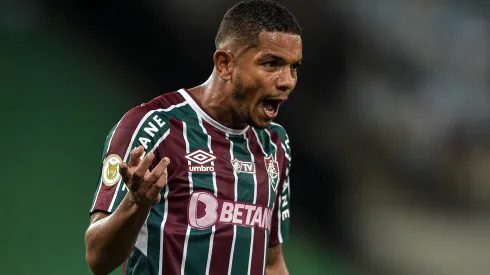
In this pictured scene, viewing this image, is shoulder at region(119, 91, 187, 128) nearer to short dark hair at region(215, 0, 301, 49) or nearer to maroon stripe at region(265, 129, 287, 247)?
short dark hair at region(215, 0, 301, 49)

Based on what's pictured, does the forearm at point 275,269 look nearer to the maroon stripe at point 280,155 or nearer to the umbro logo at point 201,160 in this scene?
the maroon stripe at point 280,155

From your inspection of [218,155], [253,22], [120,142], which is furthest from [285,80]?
[120,142]

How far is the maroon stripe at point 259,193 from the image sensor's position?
220 cm

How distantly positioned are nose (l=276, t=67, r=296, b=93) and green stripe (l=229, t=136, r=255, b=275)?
285mm

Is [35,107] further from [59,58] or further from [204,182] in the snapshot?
[204,182]

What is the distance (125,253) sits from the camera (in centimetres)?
176

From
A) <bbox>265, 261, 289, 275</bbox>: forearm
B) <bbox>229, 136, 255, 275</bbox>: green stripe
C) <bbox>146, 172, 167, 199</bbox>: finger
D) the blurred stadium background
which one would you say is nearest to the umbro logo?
<bbox>229, 136, 255, 275</bbox>: green stripe

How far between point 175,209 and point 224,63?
1.71ft

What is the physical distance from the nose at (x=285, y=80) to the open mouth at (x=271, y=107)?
5cm

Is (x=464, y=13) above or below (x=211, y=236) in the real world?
above

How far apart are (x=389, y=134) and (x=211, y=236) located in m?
2.40

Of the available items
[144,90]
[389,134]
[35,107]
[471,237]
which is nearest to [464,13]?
[389,134]

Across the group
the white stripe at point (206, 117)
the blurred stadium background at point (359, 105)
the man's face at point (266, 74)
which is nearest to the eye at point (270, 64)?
the man's face at point (266, 74)

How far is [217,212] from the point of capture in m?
2.09
